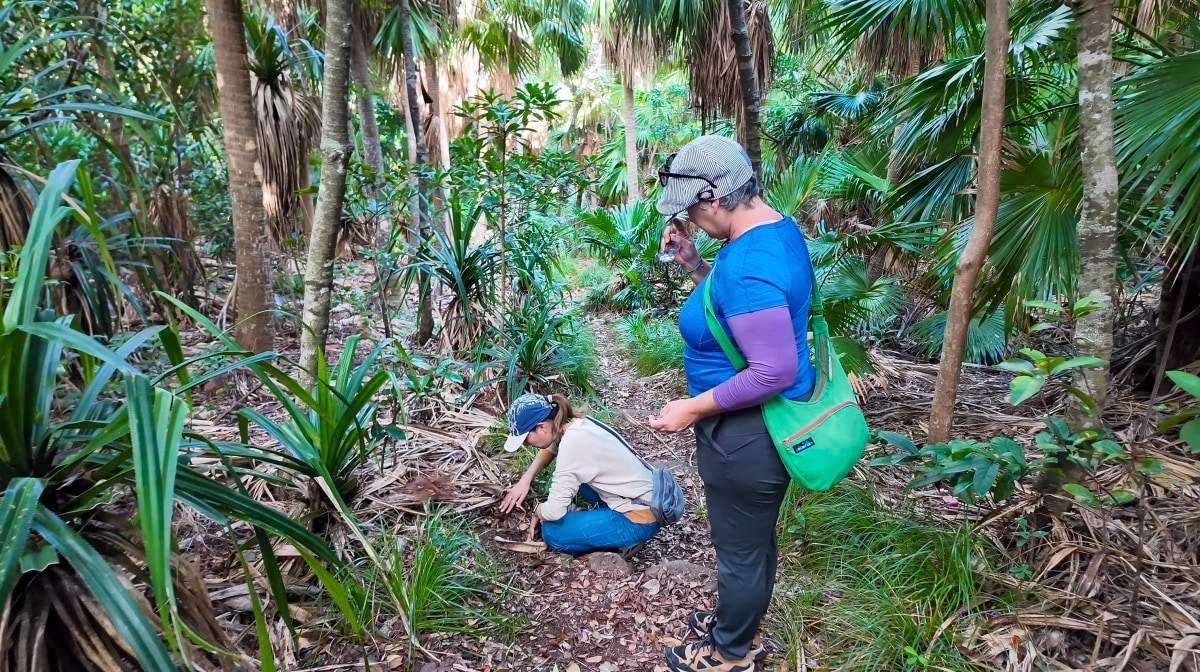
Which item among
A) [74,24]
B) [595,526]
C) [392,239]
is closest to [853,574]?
[595,526]

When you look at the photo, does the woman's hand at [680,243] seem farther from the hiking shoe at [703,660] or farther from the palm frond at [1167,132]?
the palm frond at [1167,132]

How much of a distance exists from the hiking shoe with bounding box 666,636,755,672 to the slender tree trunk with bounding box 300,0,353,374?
69.6 inches

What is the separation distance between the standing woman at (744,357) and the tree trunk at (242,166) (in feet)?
8.40

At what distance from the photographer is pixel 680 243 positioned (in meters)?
2.00

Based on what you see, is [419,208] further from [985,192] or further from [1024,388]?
[1024,388]

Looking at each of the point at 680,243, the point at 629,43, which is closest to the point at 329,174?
the point at 680,243

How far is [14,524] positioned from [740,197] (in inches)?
67.8

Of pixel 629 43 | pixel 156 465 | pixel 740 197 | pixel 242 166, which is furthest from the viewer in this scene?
pixel 629 43

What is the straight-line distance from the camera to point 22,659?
1.20 metres

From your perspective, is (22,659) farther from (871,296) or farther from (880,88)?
(880,88)

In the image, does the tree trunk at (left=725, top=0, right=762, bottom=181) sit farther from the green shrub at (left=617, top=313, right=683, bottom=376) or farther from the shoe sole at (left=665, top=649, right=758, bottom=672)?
the shoe sole at (left=665, top=649, right=758, bottom=672)

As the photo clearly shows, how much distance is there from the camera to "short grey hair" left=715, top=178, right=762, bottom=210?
1.61 m

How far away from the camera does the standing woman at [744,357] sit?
1.52 m

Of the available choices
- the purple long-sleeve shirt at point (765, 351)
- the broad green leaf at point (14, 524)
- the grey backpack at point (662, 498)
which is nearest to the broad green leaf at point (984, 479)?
the purple long-sleeve shirt at point (765, 351)
